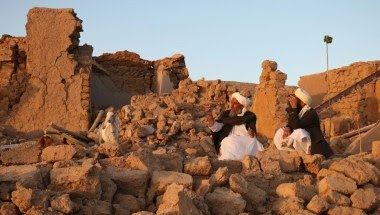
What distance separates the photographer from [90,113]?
15.7 m

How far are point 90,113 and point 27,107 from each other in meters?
1.68

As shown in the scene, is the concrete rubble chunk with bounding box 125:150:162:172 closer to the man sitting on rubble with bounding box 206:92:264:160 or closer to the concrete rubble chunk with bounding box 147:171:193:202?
the concrete rubble chunk with bounding box 147:171:193:202

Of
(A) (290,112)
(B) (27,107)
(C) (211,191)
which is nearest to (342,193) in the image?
(C) (211,191)

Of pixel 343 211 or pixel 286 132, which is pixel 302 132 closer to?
pixel 286 132

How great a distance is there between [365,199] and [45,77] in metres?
12.3

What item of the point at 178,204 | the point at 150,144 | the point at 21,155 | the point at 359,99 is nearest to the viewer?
the point at 178,204

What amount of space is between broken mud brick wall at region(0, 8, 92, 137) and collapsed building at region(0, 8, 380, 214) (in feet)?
0.09

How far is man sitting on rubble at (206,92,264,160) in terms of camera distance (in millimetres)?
6625

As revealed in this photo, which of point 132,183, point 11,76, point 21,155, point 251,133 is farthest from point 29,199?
point 11,76

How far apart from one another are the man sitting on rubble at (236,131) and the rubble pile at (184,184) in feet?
4.12

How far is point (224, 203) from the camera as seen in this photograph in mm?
4219

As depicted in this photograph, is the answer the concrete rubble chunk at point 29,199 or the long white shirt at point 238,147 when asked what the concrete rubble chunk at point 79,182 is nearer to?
the concrete rubble chunk at point 29,199

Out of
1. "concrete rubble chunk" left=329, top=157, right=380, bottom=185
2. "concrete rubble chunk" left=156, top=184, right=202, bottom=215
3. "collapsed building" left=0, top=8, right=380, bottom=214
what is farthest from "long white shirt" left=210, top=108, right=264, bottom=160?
"concrete rubble chunk" left=156, top=184, right=202, bottom=215

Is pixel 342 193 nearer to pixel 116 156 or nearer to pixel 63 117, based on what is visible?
pixel 116 156
